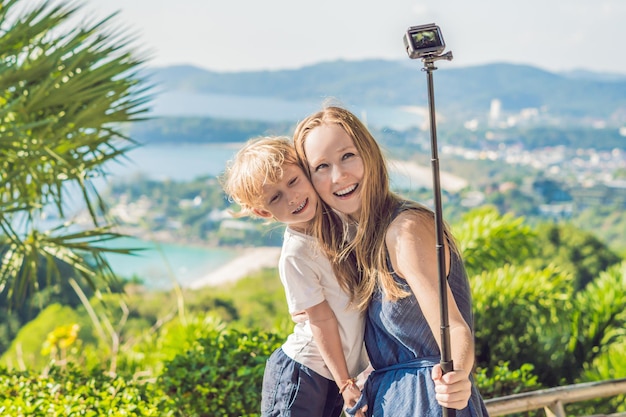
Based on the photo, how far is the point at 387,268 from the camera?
1501 mm

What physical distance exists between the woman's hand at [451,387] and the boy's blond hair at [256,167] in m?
0.49

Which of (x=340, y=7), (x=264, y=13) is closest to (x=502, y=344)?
(x=340, y=7)

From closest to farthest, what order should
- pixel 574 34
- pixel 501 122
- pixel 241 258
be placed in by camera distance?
pixel 241 258 < pixel 501 122 < pixel 574 34

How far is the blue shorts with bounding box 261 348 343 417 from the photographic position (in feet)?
5.40

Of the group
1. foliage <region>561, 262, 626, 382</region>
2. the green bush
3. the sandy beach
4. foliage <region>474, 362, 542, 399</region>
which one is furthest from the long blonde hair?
the sandy beach

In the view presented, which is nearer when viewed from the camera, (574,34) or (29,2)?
(29,2)

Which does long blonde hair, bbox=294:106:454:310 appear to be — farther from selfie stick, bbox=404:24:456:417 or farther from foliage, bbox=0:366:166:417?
foliage, bbox=0:366:166:417

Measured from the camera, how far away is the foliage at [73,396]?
241 centimetres

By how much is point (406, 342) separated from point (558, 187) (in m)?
32.6

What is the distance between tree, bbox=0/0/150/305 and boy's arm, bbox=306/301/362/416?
184cm

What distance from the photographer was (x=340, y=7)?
6512 cm

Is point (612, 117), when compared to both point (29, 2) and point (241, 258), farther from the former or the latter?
point (29, 2)

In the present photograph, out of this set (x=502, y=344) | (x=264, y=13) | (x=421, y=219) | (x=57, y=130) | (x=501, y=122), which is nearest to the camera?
(x=421, y=219)

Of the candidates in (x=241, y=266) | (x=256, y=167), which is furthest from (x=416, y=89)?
(x=256, y=167)
